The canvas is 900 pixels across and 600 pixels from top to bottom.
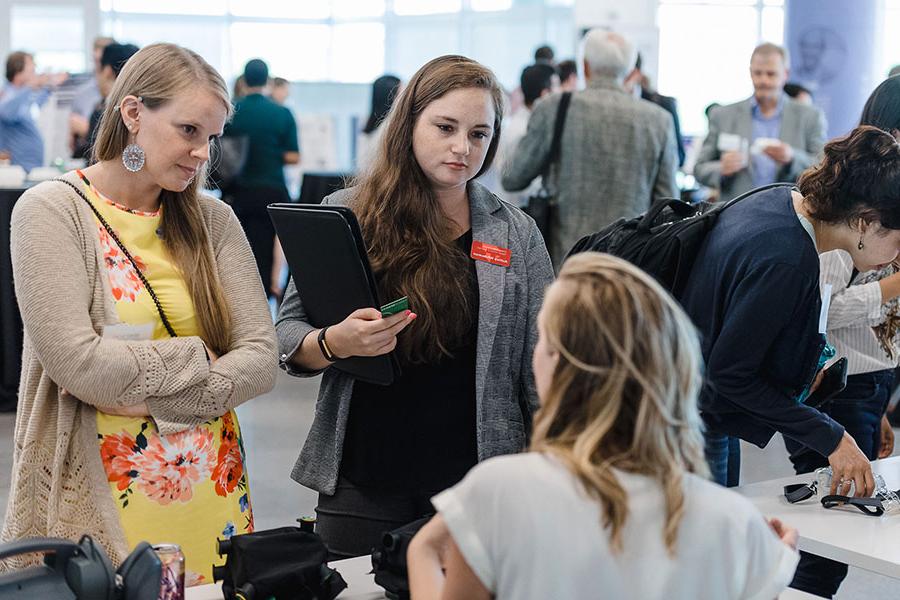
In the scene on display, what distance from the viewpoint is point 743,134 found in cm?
555

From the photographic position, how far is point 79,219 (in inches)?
82.0

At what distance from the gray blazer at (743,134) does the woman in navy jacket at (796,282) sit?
3054 mm

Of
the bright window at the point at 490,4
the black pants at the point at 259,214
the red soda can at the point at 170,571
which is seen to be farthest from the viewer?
the bright window at the point at 490,4

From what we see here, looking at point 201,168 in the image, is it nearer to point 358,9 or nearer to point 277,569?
point 277,569

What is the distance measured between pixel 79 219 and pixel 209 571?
0.70 meters

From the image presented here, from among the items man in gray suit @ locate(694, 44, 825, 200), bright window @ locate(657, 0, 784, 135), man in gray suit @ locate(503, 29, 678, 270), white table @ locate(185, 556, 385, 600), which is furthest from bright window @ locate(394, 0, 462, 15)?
white table @ locate(185, 556, 385, 600)

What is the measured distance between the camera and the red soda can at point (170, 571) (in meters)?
1.67

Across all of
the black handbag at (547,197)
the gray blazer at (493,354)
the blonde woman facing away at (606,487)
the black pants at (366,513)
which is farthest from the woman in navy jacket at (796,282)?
the black handbag at (547,197)

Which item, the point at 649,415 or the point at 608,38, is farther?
the point at 608,38

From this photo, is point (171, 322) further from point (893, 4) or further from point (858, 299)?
point (893, 4)

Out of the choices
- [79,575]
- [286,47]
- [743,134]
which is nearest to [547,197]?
[743,134]

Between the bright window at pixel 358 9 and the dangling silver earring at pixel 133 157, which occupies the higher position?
the bright window at pixel 358 9

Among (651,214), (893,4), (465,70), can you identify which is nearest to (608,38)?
(651,214)

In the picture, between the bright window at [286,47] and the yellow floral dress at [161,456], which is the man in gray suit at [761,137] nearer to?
the yellow floral dress at [161,456]
